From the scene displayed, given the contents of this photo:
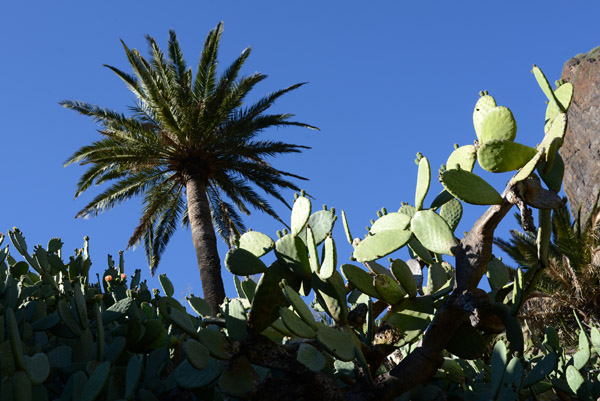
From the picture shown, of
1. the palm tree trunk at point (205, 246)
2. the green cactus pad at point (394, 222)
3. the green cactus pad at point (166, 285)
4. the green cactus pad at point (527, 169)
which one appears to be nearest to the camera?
the green cactus pad at point (527, 169)

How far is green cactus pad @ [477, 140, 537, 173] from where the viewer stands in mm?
1607

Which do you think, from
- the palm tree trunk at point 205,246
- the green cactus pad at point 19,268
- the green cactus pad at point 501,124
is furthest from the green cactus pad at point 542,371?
the palm tree trunk at point 205,246

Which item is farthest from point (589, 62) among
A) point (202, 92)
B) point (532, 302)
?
point (202, 92)

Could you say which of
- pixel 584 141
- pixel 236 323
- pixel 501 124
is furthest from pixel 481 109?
pixel 584 141

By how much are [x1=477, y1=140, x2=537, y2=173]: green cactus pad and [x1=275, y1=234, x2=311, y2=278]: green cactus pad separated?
0.55m

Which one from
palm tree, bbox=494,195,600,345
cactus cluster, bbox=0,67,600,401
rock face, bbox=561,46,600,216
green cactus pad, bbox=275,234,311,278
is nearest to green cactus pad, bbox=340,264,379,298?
cactus cluster, bbox=0,67,600,401

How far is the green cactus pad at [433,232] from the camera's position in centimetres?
173

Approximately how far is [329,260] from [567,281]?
1302 centimetres

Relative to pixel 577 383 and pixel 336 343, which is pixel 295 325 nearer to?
pixel 336 343

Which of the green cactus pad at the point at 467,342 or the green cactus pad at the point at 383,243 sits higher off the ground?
the green cactus pad at the point at 383,243

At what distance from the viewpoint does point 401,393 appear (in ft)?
4.99

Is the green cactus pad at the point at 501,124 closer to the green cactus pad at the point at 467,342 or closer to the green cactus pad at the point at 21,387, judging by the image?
the green cactus pad at the point at 467,342

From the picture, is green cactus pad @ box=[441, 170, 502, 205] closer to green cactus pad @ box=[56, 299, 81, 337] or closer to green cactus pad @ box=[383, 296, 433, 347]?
green cactus pad @ box=[383, 296, 433, 347]

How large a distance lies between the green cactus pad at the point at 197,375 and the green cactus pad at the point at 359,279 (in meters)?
0.43
